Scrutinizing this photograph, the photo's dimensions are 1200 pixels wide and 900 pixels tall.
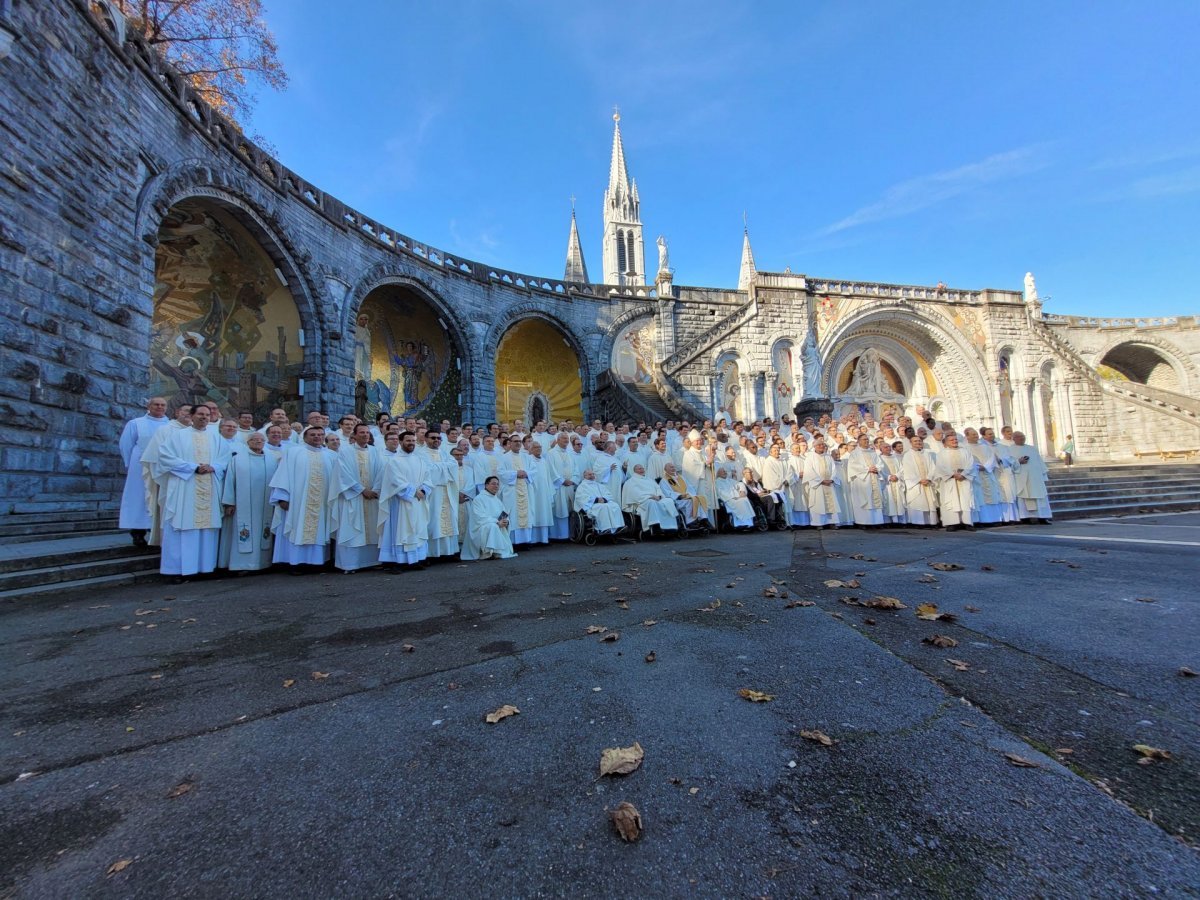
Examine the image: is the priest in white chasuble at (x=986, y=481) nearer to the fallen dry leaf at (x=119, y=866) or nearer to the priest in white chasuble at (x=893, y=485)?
the priest in white chasuble at (x=893, y=485)

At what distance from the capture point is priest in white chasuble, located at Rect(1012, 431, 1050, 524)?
10562 mm

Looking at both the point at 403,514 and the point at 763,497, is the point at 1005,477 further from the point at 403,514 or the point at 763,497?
the point at 403,514

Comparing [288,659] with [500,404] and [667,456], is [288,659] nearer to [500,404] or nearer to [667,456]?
[667,456]

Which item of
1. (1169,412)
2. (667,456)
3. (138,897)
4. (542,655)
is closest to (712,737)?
(542,655)

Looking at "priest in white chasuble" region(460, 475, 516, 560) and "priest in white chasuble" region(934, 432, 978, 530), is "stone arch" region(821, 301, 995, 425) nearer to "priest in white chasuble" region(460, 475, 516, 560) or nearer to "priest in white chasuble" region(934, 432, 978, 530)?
Result: "priest in white chasuble" region(934, 432, 978, 530)

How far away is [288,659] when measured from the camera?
3.18m

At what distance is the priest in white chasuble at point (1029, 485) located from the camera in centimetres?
1056

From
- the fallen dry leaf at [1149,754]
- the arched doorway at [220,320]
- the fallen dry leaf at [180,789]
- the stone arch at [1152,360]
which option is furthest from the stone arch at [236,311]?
the stone arch at [1152,360]

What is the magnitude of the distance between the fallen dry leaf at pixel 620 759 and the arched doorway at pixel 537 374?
21678mm

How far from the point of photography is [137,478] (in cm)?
658

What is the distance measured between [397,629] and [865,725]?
3067mm

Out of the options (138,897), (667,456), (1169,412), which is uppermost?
(1169,412)

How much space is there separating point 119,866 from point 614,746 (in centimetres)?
154

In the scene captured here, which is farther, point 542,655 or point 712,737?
point 542,655
